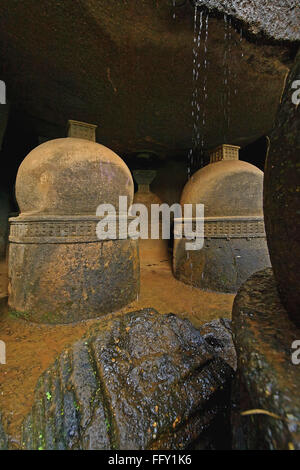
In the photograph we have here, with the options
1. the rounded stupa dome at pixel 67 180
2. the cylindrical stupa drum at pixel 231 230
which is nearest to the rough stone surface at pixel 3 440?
the rounded stupa dome at pixel 67 180

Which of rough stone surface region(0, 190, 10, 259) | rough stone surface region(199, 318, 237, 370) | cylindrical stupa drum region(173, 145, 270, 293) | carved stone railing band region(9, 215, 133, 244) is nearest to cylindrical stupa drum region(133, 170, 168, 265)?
cylindrical stupa drum region(173, 145, 270, 293)

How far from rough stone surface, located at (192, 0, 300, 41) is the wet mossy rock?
3842mm

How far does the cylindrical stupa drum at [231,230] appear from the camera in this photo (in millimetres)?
3705

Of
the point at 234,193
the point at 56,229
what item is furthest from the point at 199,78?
the point at 56,229

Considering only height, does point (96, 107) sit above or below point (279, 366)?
above

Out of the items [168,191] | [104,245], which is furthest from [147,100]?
[168,191]

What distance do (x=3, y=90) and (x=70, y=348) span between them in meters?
5.28

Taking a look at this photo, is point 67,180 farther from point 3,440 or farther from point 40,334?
point 3,440

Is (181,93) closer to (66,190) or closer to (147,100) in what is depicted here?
(147,100)

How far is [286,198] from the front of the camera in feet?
2.23

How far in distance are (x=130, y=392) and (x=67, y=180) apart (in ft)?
8.11

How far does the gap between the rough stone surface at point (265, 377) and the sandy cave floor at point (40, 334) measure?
1396mm

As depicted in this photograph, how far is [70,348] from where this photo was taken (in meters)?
1.16
